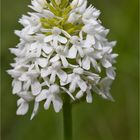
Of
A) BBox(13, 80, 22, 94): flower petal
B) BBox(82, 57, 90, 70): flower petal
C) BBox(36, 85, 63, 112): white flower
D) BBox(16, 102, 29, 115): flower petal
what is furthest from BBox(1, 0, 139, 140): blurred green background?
BBox(82, 57, 90, 70): flower petal

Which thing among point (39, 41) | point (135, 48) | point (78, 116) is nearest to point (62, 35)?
point (39, 41)

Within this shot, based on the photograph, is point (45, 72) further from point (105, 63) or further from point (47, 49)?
point (105, 63)

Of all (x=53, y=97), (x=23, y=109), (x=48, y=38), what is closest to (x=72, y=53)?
(x=48, y=38)

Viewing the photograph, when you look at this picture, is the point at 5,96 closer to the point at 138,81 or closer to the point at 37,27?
the point at 138,81

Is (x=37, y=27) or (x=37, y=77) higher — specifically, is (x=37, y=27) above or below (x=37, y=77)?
above

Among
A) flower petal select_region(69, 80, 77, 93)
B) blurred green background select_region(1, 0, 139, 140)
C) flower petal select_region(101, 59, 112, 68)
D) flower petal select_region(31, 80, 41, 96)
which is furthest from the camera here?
blurred green background select_region(1, 0, 139, 140)

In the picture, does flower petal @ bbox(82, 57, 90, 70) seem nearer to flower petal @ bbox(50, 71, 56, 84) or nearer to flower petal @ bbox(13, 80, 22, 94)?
flower petal @ bbox(50, 71, 56, 84)
